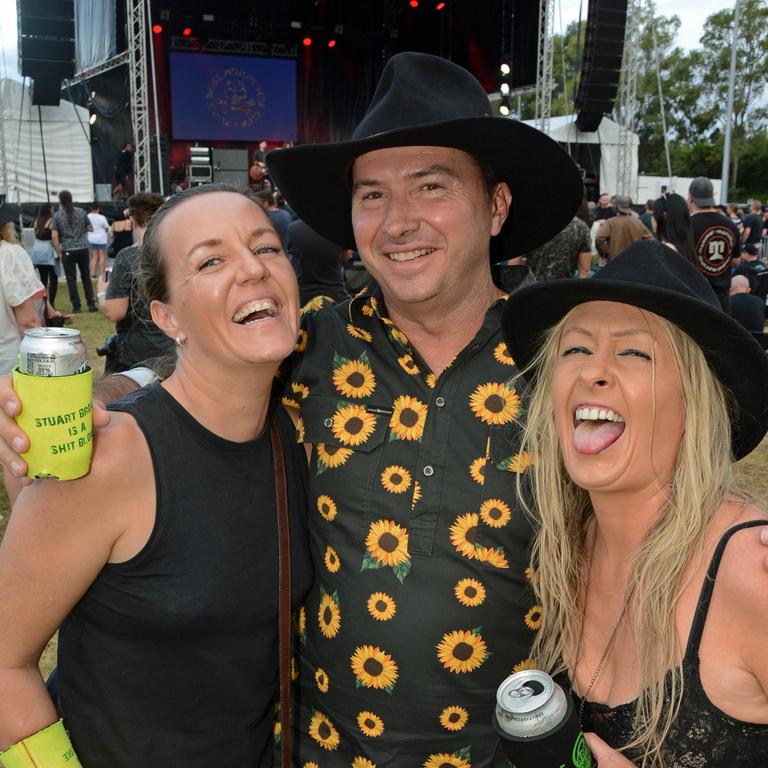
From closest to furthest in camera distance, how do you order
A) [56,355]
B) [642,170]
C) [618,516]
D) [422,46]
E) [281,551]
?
1. [56,355]
2. [618,516]
3. [281,551]
4. [422,46]
5. [642,170]

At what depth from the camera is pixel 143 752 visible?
1.82m

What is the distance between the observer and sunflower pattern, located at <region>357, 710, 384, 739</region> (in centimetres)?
199

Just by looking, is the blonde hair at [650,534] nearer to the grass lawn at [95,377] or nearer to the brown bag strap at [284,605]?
the grass lawn at [95,377]

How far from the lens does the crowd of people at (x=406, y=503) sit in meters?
1.64

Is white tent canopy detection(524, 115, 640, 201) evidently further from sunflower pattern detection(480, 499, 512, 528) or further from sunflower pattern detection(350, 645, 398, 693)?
sunflower pattern detection(350, 645, 398, 693)

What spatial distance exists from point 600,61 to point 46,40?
1214 centimetres

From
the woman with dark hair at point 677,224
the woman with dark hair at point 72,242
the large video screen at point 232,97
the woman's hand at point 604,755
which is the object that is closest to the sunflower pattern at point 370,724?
the woman's hand at point 604,755

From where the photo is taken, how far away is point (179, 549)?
1.78 metres

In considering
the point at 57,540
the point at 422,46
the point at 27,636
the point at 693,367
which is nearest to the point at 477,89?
the point at 693,367

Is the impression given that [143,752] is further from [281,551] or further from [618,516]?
[618,516]

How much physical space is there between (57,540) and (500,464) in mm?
1050

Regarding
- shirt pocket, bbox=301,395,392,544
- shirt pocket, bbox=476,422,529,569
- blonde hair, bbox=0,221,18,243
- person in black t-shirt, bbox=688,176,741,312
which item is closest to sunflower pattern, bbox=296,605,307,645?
shirt pocket, bbox=301,395,392,544

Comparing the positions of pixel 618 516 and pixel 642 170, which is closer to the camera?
pixel 618 516

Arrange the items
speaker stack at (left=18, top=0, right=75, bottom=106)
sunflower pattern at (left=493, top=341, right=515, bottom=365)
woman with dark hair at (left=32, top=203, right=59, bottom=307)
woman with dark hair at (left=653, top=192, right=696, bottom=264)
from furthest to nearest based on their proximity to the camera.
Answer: speaker stack at (left=18, top=0, right=75, bottom=106), woman with dark hair at (left=32, top=203, right=59, bottom=307), woman with dark hair at (left=653, top=192, right=696, bottom=264), sunflower pattern at (left=493, top=341, right=515, bottom=365)
